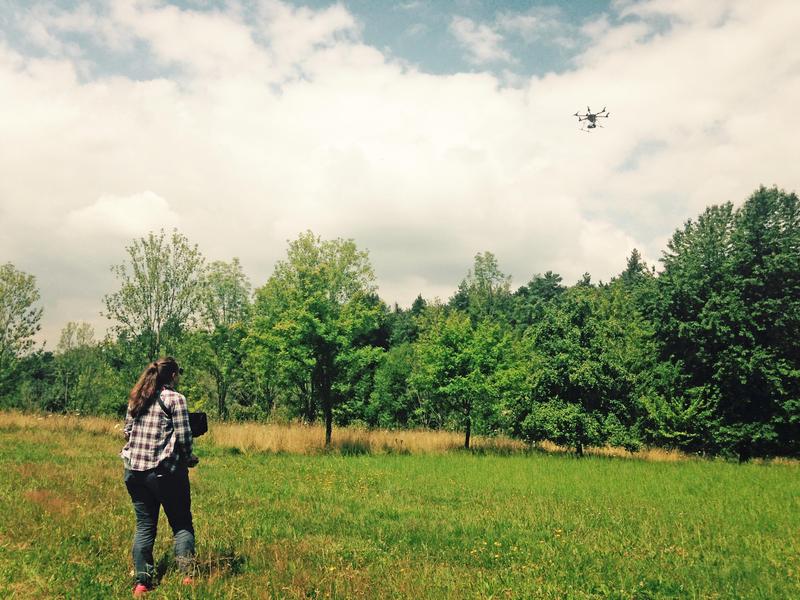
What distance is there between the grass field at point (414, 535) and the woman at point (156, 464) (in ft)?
1.35

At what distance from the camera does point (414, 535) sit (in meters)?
8.21

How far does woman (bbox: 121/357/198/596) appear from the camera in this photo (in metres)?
5.64

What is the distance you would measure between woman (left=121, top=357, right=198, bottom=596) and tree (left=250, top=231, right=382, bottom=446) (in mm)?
16529

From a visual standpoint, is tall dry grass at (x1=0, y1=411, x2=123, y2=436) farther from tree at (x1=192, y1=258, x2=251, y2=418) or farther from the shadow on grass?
the shadow on grass

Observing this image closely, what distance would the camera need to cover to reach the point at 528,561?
6992 millimetres

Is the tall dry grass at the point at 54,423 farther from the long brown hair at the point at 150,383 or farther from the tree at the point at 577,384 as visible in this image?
the long brown hair at the point at 150,383

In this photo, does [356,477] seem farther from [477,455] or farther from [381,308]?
[381,308]

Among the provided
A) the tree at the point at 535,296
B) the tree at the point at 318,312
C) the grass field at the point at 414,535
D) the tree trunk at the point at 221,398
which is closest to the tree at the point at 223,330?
the tree trunk at the point at 221,398

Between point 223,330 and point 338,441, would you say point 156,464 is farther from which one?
point 223,330

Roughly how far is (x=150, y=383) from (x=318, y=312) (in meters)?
17.4

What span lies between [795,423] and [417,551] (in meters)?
29.8

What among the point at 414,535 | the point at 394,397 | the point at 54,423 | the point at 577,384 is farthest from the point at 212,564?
the point at 394,397

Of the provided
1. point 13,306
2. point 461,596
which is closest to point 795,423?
point 461,596

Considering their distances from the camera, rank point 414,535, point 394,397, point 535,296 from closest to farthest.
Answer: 1. point 414,535
2. point 394,397
3. point 535,296
